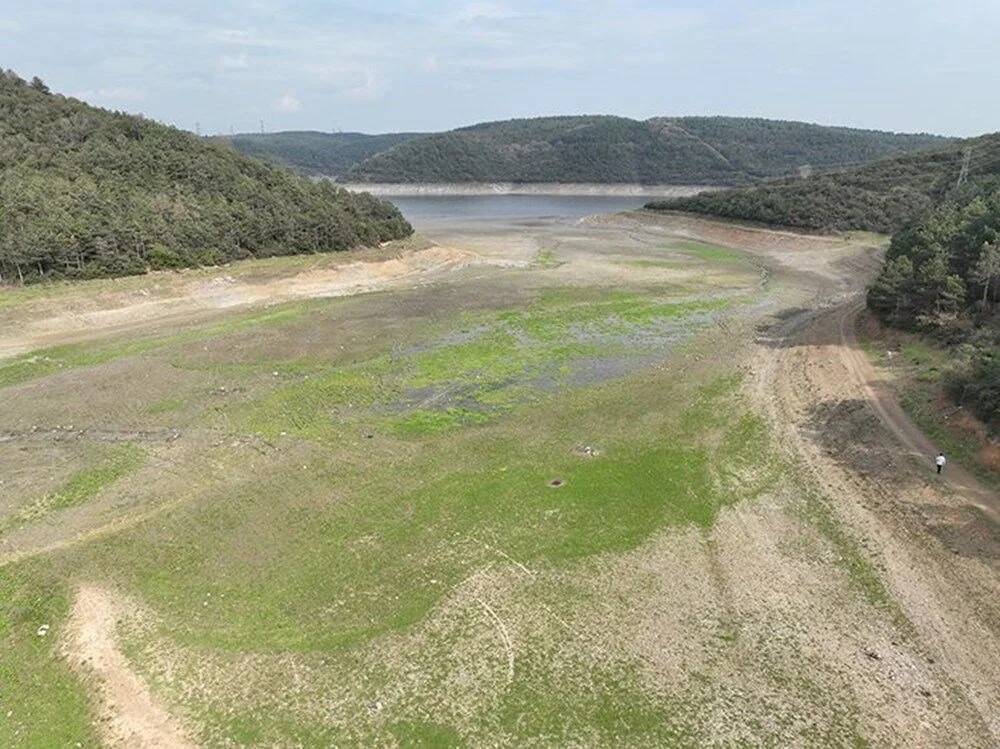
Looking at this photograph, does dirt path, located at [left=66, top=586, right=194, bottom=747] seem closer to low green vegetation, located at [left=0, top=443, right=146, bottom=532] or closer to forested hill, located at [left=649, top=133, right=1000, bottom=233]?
low green vegetation, located at [left=0, top=443, right=146, bottom=532]

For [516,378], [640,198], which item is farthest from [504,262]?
[640,198]

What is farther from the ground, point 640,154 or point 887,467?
point 640,154

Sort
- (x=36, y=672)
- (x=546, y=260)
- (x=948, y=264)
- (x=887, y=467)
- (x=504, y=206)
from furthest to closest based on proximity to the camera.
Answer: (x=504, y=206) < (x=546, y=260) < (x=948, y=264) < (x=887, y=467) < (x=36, y=672)

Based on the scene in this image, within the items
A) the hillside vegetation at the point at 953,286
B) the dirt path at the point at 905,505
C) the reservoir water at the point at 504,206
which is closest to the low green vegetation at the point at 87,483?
the dirt path at the point at 905,505

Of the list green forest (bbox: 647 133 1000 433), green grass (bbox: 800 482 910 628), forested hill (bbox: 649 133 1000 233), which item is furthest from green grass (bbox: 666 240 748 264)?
green grass (bbox: 800 482 910 628)

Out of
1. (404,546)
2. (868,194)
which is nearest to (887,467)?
(404,546)

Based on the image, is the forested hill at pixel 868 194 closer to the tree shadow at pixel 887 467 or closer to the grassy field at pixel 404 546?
the tree shadow at pixel 887 467

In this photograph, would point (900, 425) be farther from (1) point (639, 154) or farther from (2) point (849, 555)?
(1) point (639, 154)
